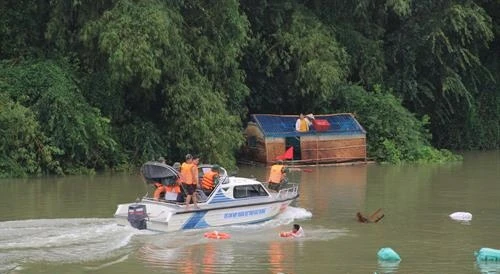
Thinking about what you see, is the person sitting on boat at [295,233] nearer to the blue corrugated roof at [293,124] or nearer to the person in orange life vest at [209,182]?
the person in orange life vest at [209,182]

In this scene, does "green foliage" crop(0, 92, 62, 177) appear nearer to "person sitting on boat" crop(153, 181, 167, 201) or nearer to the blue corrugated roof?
→ the blue corrugated roof

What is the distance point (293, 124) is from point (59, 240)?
17808 mm

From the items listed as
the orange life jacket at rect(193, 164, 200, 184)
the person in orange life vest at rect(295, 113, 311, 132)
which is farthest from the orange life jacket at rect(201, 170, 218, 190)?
the person in orange life vest at rect(295, 113, 311, 132)

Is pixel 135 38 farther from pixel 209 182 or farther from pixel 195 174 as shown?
pixel 195 174

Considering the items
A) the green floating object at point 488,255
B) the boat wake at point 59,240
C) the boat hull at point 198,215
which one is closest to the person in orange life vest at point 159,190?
the boat hull at point 198,215

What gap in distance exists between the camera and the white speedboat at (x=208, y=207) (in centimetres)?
1789

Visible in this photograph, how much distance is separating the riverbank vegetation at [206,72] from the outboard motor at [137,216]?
9.81 meters

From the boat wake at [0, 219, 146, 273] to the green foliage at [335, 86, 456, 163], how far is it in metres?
17.5

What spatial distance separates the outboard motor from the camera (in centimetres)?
1769

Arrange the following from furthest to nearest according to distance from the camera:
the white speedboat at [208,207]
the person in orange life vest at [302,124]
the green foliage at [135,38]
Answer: the person in orange life vest at [302,124] → the green foliage at [135,38] → the white speedboat at [208,207]

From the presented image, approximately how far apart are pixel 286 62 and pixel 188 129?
7358mm

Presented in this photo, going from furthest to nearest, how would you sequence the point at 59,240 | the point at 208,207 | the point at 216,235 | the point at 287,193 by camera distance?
the point at 287,193
the point at 208,207
the point at 216,235
the point at 59,240

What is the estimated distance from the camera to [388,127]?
3497 cm

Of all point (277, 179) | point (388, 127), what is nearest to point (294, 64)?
point (388, 127)
